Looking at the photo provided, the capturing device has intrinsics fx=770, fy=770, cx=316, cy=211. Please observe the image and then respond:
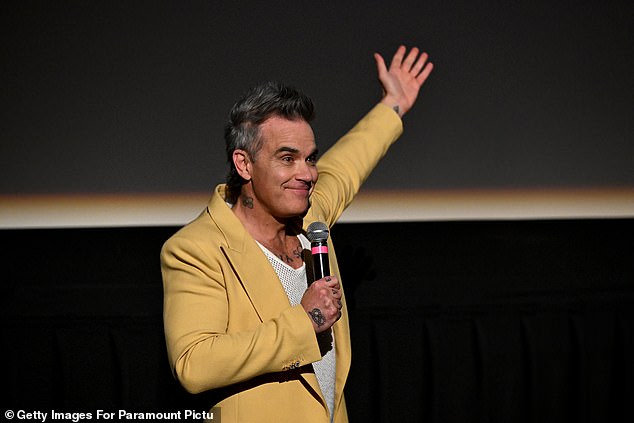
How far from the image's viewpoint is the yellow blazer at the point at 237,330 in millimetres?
1323

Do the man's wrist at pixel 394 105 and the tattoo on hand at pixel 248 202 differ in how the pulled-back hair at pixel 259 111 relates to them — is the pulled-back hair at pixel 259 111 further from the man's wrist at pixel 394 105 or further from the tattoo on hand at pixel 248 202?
the man's wrist at pixel 394 105

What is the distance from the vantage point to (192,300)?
1378 mm

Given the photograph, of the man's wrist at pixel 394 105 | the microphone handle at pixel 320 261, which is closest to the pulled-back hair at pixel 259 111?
the microphone handle at pixel 320 261

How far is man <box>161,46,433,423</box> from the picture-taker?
134cm

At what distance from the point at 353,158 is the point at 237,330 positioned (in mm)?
743

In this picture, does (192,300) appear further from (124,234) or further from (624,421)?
(624,421)

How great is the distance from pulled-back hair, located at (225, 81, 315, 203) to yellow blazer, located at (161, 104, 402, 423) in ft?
0.44

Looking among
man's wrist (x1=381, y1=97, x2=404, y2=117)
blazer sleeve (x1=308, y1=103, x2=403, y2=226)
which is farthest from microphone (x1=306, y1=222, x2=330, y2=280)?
man's wrist (x1=381, y1=97, x2=404, y2=117)

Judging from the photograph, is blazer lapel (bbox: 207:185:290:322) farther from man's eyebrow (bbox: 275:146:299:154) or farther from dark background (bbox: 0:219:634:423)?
dark background (bbox: 0:219:634:423)

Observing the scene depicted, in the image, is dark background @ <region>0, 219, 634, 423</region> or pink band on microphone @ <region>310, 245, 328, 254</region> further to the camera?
dark background @ <region>0, 219, 634, 423</region>

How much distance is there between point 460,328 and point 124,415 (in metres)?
1.12

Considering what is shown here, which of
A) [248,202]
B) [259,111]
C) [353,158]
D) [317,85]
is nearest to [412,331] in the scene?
[353,158]

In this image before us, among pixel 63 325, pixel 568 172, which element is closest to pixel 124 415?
pixel 63 325

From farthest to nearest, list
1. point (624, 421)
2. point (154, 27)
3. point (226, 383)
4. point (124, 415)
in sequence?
point (154, 27) → point (624, 421) → point (124, 415) → point (226, 383)
